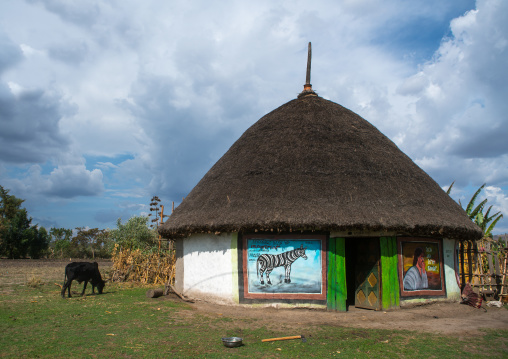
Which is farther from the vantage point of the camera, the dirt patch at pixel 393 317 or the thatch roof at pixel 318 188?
the thatch roof at pixel 318 188

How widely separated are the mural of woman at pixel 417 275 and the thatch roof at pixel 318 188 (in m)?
0.77

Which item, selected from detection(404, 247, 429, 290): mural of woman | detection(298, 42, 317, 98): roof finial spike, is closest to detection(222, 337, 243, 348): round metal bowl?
detection(404, 247, 429, 290): mural of woman

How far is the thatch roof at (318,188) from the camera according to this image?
1066 centimetres

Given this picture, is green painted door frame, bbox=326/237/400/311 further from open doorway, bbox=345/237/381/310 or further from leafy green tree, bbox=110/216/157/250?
leafy green tree, bbox=110/216/157/250

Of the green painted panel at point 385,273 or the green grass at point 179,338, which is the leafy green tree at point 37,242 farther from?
the green painted panel at point 385,273

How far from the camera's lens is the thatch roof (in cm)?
1066

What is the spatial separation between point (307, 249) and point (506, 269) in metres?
7.32

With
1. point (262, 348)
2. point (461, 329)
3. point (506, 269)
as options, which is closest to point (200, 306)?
point (262, 348)

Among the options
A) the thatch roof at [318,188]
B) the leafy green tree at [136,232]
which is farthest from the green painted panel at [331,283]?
the leafy green tree at [136,232]

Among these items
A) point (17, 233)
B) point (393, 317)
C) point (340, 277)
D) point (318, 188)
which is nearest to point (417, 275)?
point (393, 317)

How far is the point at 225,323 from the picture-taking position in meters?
9.23

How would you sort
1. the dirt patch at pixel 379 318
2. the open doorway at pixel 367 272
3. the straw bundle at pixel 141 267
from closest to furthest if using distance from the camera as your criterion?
the dirt patch at pixel 379 318
the open doorway at pixel 367 272
the straw bundle at pixel 141 267

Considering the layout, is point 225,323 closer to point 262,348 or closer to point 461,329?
point 262,348

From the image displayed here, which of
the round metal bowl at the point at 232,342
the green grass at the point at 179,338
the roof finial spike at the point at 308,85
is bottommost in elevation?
the green grass at the point at 179,338
